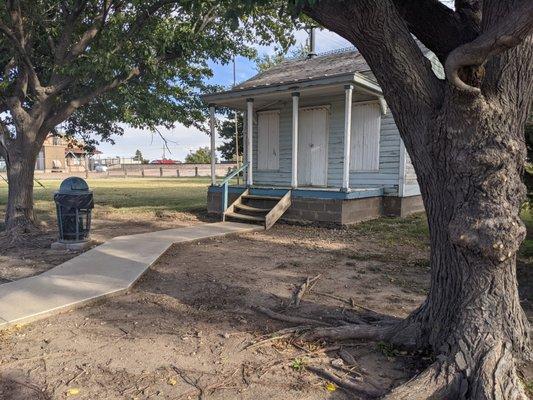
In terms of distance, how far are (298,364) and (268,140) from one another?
10.3 meters

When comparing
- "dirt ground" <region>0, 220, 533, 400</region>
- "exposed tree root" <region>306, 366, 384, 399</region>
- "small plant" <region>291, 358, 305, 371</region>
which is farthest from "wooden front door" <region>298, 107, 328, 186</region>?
"exposed tree root" <region>306, 366, 384, 399</region>

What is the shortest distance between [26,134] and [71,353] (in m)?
6.69

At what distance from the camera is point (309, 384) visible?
2.87 meters

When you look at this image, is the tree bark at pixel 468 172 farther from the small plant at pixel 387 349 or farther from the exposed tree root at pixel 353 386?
the small plant at pixel 387 349

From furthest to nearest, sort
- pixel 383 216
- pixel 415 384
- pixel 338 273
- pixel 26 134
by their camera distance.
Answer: pixel 383 216, pixel 26 134, pixel 338 273, pixel 415 384

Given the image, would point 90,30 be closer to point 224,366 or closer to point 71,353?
point 71,353

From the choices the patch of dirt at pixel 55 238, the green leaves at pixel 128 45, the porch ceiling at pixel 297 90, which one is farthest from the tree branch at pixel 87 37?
the patch of dirt at pixel 55 238

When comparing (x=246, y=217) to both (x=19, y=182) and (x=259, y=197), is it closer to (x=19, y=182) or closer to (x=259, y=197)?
(x=259, y=197)

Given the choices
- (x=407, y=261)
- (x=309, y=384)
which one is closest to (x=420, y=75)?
(x=309, y=384)

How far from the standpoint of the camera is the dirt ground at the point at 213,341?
9.32 ft

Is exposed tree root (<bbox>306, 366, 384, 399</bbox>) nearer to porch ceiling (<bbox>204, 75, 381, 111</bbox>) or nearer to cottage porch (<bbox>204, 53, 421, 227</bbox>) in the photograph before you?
cottage porch (<bbox>204, 53, 421, 227</bbox>)

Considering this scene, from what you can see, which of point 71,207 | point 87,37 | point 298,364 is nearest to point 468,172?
point 298,364

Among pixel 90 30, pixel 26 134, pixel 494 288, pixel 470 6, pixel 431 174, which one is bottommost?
pixel 494 288

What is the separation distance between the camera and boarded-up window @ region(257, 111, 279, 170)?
12719 millimetres
